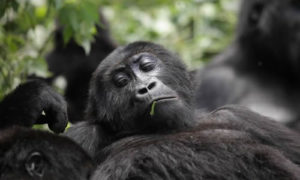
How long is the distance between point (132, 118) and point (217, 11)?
227 inches

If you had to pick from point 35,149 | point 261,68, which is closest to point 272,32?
point 261,68

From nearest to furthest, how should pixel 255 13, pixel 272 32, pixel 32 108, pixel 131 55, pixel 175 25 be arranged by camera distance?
1. pixel 32 108
2. pixel 131 55
3. pixel 272 32
4. pixel 255 13
5. pixel 175 25

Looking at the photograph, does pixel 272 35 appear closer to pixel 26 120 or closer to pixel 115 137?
pixel 115 137

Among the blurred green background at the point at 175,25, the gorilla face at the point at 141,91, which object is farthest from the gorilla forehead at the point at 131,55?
the blurred green background at the point at 175,25

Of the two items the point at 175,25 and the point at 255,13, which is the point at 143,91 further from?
the point at 175,25

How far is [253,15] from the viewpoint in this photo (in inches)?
253

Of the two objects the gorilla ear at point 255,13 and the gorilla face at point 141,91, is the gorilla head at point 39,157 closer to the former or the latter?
the gorilla face at point 141,91

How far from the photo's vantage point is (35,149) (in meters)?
2.77

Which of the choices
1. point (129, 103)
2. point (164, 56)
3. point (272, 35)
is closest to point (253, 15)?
point (272, 35)

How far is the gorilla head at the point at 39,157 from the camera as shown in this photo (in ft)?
8.92

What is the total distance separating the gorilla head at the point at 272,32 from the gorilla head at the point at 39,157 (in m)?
3.72

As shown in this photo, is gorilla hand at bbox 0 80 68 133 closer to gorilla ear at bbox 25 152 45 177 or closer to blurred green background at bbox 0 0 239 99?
gorilla ear at bbox 25 152 45 177

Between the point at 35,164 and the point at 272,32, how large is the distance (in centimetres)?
414

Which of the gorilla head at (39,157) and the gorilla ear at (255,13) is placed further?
the gorilla ear at (255,13)
